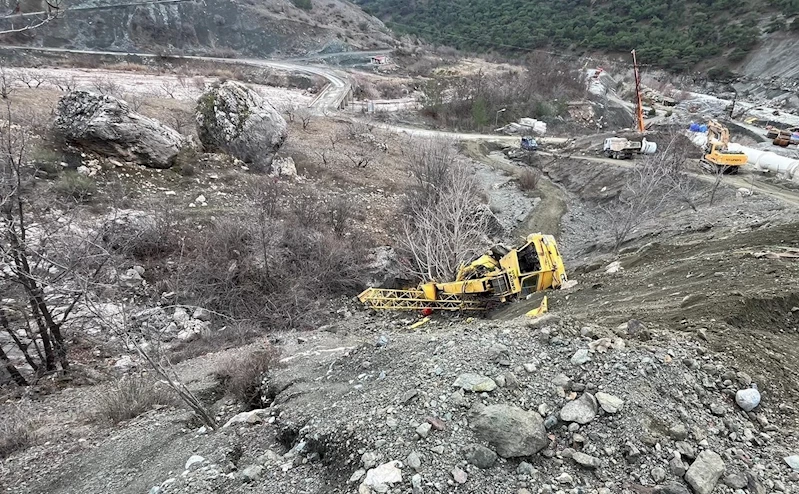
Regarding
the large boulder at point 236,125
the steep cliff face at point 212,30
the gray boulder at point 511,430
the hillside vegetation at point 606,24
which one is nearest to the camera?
the gray boulder at point 511,430

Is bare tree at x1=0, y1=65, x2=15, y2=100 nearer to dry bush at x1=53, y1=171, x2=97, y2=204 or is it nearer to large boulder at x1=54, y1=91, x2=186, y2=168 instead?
large boulder at x1=54, y1=91, x2=186, y2=168

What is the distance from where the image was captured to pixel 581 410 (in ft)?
16.6

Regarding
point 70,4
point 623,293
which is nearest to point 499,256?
point 623,293

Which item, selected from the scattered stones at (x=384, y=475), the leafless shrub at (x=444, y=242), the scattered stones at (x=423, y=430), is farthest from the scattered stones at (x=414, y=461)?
the leafless shrub at (x=444, y=242)

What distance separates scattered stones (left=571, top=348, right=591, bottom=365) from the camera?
5766mm

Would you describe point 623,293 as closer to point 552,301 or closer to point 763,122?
point 552,301

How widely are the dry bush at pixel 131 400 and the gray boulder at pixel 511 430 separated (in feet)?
19.1

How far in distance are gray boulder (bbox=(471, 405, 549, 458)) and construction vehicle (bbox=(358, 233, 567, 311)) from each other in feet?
20.9

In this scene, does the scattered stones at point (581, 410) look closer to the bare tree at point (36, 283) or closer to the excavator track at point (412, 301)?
the excavator track at point (412, 301)

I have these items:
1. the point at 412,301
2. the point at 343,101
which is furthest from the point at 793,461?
the point at 343,101

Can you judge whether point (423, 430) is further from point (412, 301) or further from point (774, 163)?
point (774, 163)

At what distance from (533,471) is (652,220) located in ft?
59.4

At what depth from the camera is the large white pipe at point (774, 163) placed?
2186 centimetres

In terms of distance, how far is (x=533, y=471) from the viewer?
4.57m
